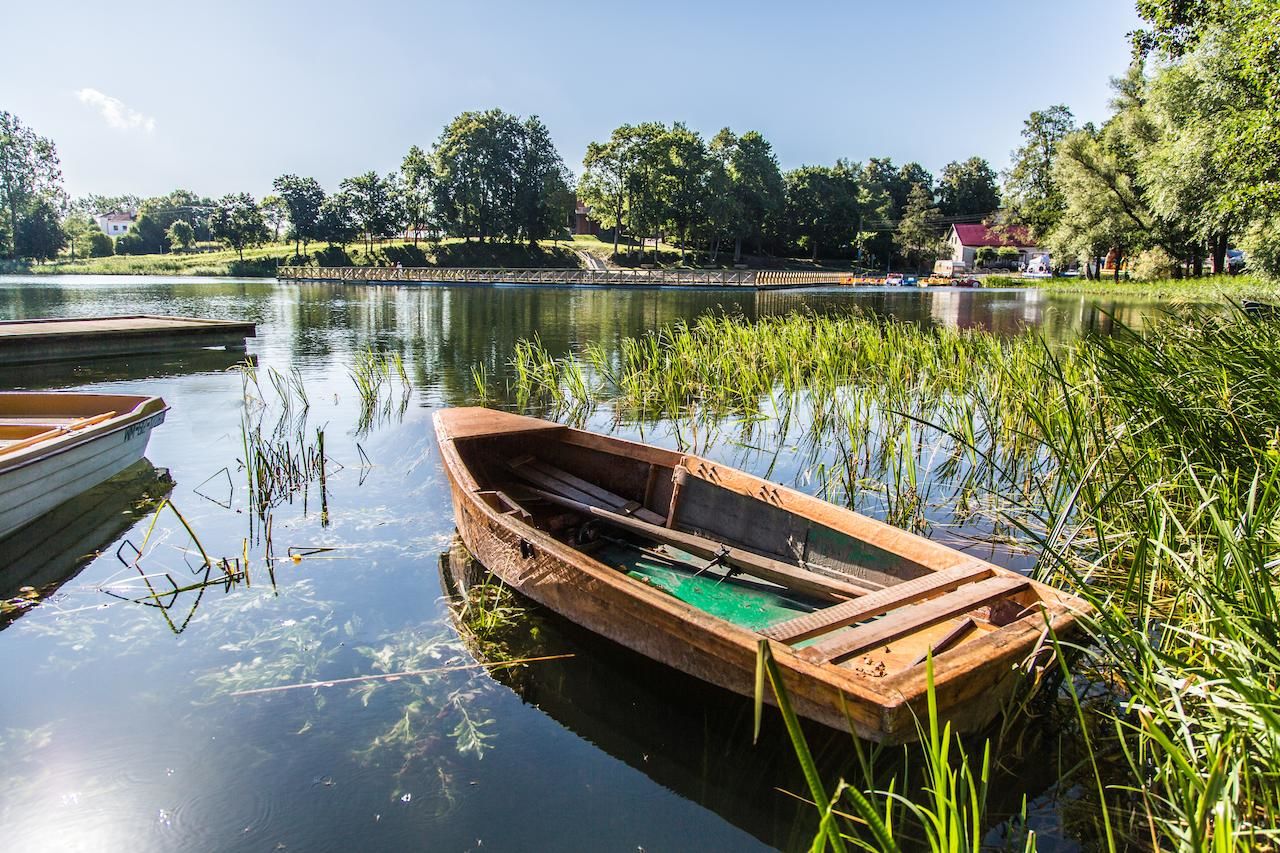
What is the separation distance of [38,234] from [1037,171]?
270 feet

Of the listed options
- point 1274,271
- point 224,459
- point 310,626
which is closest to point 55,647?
point 310,626

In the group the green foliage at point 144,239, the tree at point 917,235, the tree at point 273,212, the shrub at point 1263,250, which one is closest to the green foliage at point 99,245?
the green foliage at point 144,239

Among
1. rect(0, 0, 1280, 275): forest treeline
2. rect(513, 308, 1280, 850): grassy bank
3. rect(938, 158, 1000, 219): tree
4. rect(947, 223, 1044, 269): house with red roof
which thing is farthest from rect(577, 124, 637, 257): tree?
rect(513, 308, 1280, 850): grassy bank

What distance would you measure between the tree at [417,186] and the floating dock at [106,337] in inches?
2084

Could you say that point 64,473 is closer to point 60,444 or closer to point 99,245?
point 60,444

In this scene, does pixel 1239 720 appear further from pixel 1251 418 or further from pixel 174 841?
pixel 174 841

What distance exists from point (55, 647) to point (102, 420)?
10.9 feet

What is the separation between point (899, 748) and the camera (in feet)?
10.9

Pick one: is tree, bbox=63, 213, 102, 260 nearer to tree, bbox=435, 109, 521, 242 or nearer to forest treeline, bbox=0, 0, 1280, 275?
forest treeline, bbox=0, 0, 1280, 275

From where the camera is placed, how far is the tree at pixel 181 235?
79812 mm

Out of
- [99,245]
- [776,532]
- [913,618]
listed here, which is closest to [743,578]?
[776,532]

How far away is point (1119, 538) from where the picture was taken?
4160 millimetres

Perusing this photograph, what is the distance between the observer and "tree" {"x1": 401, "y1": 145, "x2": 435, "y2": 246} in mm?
67625

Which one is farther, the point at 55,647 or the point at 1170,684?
the point at 55,647
